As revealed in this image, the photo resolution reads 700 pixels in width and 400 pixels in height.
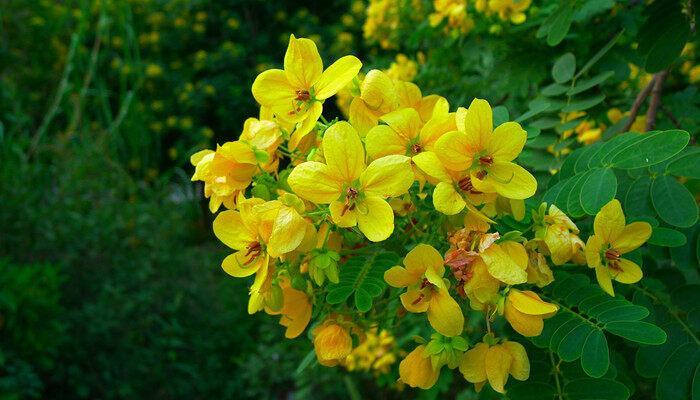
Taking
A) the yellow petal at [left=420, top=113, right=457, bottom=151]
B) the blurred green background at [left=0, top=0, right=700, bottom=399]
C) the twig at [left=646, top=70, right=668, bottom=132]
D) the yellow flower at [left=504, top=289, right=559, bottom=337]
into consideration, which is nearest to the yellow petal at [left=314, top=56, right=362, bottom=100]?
the yellow petal at [left=420, top=113, right=457, bottom=151]

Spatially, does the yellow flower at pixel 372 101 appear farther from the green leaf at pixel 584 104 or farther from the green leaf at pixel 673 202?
the green leaf at pixel 584 104

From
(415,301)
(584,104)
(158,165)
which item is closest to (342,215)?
(415,301)

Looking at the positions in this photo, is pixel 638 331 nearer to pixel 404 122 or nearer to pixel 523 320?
pixel 523 320

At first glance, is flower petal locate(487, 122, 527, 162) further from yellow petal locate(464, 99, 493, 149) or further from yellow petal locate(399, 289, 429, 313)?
yellow petal locate(399, 289, 429, 313)

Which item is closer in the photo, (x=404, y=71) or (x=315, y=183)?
(x=315, y=183)

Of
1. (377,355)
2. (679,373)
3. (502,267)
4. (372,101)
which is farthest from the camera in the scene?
(377,355)

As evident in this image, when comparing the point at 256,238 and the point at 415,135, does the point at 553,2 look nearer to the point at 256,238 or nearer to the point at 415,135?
the point at 415,135
